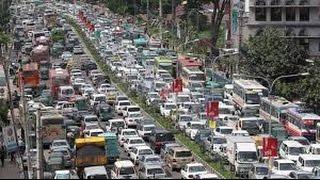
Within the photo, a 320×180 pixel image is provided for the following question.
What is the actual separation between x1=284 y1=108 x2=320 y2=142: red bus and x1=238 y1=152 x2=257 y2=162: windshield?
12.3 metres

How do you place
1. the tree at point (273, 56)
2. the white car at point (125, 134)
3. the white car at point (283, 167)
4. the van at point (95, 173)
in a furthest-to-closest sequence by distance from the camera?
1. the tree at point (273, 56)
2. the white car at point (125, 134)
3. the white car at point (283, 167)
4. the van at point (95, 173)

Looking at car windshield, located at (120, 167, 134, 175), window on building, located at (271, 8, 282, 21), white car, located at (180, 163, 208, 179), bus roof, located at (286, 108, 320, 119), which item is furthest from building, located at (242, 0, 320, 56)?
car windshield, located at (120, 167, 134, 175)

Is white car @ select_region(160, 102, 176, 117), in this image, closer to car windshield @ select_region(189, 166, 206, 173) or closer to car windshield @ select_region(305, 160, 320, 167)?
car windshield @ select_region(305, 160, 320, 167)

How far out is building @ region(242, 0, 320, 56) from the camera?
316 ft

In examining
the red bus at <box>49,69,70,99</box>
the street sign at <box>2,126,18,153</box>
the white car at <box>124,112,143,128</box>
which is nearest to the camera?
the street sign at <box>2,126,18,153</box>

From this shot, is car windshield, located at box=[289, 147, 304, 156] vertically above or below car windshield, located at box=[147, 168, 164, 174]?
below

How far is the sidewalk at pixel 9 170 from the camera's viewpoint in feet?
155

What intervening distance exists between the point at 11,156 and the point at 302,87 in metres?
27.3

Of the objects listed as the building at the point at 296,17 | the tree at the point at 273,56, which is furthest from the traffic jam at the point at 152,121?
the building at the point at 296,17

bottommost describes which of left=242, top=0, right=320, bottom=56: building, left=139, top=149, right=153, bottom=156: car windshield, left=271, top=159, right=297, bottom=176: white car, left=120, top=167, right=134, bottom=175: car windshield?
left=271, top=159, right=297, bottom=176: white car

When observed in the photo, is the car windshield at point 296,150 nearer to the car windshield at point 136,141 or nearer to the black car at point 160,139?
the black car at point 160,139

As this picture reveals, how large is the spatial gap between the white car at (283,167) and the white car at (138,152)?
7.50m

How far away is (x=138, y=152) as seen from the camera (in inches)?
1988

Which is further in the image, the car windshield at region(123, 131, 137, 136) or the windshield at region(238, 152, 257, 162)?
the car windshield at region(123, 131, 137, 136)
